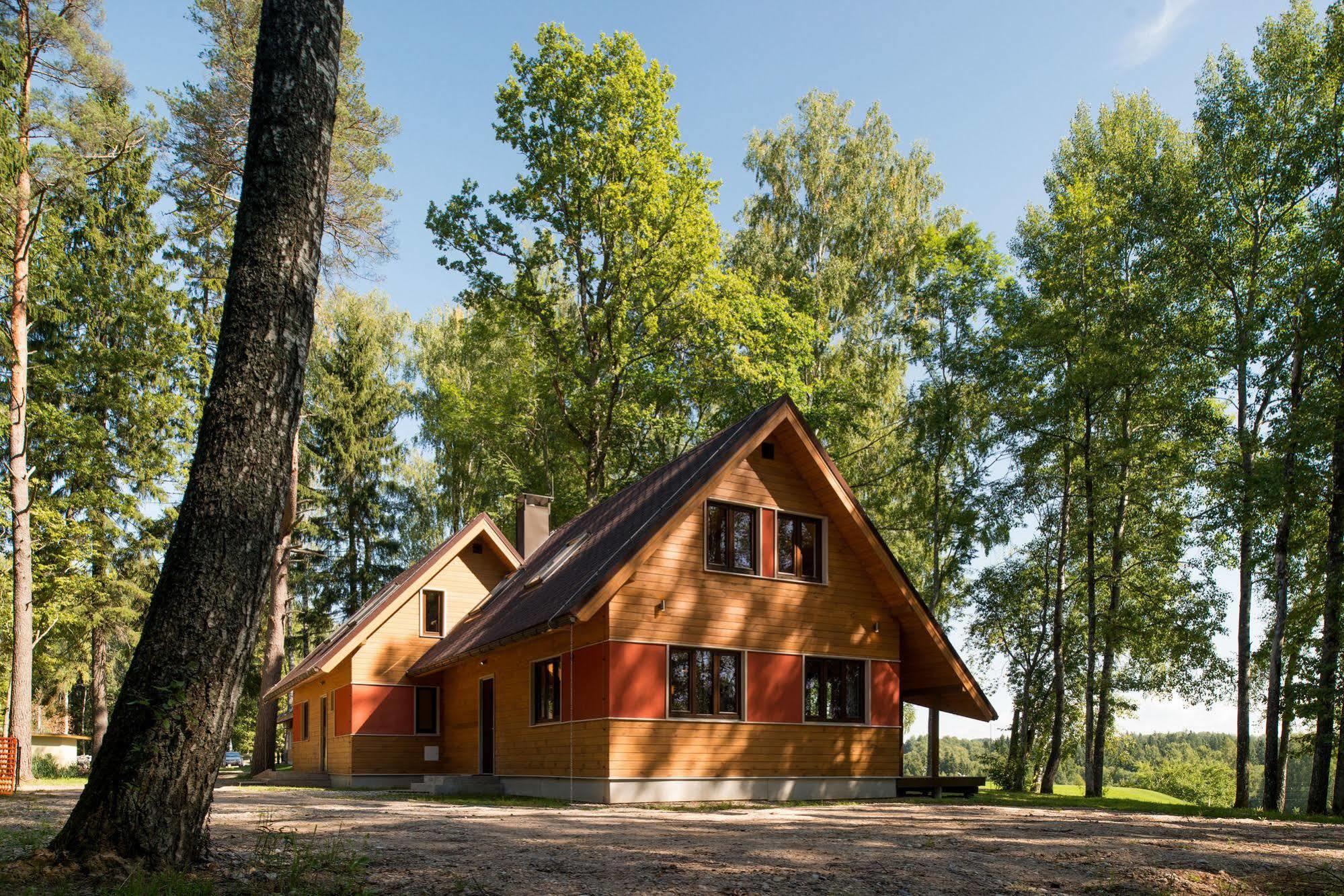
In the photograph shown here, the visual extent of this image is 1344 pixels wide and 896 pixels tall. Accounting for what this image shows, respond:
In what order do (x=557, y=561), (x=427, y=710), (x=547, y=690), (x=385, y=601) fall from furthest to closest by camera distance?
(x=427, y=710) < (x=385, y=601) < (x=557, y=561) < (x=547, y=690)

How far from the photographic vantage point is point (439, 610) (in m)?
23.0

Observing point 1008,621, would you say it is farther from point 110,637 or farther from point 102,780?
point 110,637

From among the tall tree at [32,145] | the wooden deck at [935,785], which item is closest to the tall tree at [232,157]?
the tall tree at [32,145]

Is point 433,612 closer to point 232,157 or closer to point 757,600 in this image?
point 757,600

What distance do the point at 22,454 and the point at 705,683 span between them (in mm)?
14910

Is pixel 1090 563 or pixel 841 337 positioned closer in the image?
pixel 1090 563

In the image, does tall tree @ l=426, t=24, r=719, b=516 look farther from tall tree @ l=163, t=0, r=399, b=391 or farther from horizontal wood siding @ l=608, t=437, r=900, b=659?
horizontal wood siding @ l=608, t=437, r=900, b=659

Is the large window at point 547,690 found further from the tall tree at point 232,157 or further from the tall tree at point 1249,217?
the tall tree at point 1249,217

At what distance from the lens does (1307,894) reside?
21.7 feet

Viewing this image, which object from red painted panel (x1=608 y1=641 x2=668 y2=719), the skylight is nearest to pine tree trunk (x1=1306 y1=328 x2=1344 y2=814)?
red painted panel (x1=608 y1=641 x2=668 y2=719)

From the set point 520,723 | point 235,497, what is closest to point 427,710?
point 520,723

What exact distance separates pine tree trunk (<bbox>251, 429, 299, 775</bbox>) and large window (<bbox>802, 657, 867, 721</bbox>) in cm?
1411

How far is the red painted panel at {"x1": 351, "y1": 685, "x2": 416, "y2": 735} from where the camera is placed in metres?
21.6

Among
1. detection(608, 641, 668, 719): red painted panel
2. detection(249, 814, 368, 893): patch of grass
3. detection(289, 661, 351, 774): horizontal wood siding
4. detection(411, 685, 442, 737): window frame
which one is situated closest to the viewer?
detection(249, 814, 368, 893): patch of grass
